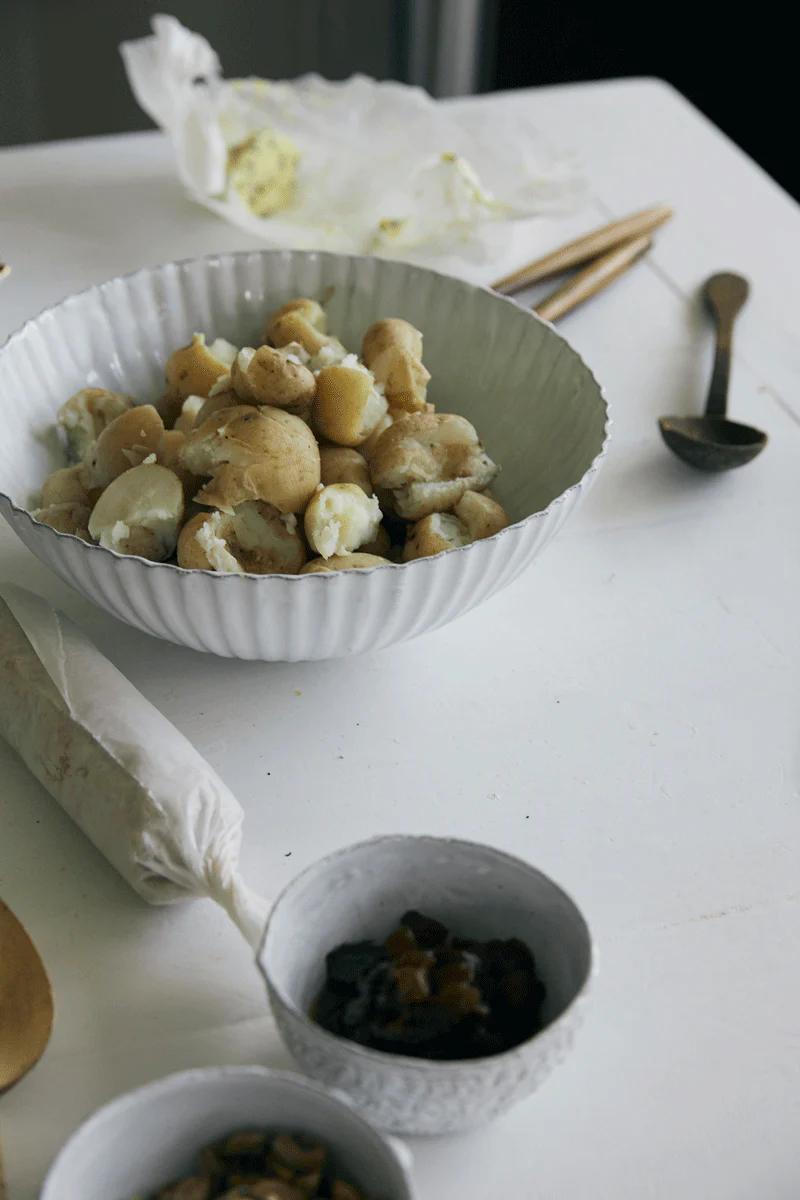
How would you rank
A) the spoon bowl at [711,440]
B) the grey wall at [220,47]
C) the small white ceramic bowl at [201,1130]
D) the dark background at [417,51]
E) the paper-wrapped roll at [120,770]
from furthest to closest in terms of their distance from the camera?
the grey wall at [220,47] → the dark background at [417,51] → the spoon bowl at [711,440] → the paper-wrapped roll at [120,770] → the small white ceramic bowl at [201,1130]

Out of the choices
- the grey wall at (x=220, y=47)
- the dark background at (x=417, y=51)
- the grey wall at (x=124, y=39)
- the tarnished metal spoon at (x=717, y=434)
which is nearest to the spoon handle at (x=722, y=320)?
the tarnished metal spoon at (x=717, y=434)

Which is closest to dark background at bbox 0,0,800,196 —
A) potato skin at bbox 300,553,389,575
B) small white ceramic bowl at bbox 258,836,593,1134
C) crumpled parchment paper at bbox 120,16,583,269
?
crumpled parchment paper at bbox 120,16,583,269

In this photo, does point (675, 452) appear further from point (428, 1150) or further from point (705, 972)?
point (428, 1150)

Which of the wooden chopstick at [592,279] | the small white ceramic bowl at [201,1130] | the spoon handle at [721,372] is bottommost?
the small white ceramic bowl at [201,1130]

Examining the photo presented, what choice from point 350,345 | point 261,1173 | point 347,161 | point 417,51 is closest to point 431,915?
point 261,1173

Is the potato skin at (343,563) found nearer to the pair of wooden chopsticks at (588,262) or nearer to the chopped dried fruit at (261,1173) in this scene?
the chopped dried fruit at (261,1173)

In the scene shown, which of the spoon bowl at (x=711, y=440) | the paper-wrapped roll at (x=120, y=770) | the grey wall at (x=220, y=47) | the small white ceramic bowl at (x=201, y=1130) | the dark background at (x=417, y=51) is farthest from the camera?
the grey wall at (x=220, y=47)
